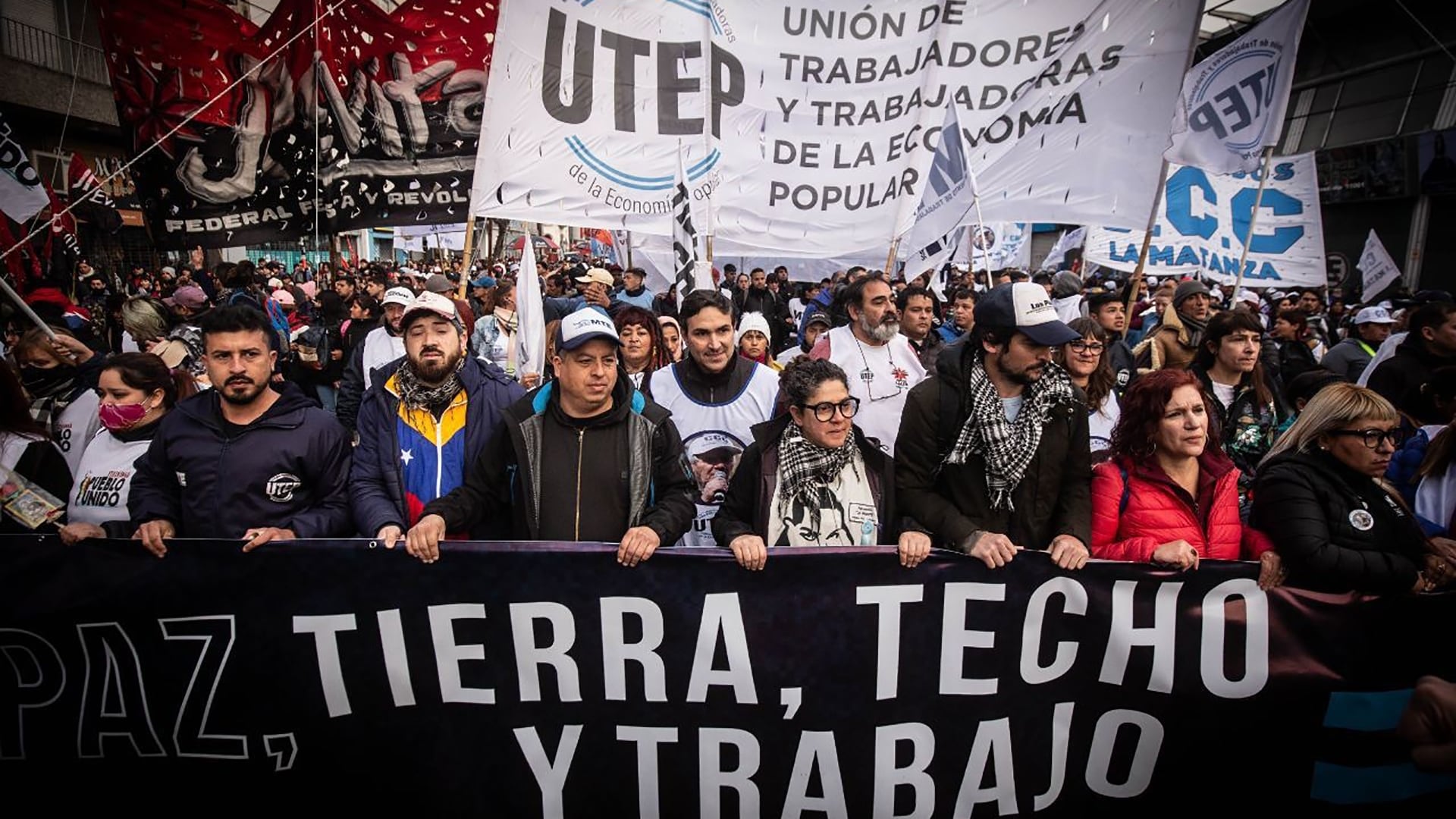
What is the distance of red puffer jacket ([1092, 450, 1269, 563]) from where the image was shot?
2.68 m

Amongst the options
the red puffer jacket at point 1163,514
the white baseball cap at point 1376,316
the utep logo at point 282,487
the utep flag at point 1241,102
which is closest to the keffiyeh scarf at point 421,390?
the utep logo at point 282,487

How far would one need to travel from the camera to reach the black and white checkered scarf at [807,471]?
2746mm

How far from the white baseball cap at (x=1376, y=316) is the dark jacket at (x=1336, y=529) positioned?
5.53 m

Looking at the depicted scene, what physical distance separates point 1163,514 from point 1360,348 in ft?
16.8

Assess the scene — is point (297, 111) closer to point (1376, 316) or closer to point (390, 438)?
point (390, 438)

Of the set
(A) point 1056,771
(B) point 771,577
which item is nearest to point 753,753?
(B) point 771,577

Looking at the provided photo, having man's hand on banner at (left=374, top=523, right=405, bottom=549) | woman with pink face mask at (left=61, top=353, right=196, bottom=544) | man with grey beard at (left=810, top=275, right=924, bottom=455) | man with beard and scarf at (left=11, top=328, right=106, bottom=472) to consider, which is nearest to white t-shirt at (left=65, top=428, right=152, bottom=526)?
woman with pink face mask at (left=61, top=353, right=196, bottom=544)

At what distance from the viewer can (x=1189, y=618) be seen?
253 cm

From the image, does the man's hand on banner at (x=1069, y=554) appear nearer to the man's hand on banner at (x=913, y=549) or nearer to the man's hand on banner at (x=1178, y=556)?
the man's hand on banner at (x=1178, y=556)

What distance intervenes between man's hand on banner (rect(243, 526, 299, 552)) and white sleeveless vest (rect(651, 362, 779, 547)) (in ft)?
5.28

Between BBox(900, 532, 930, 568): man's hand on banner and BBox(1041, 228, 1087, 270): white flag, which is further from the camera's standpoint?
BBox(1041, 228, 1087, 270): white flag

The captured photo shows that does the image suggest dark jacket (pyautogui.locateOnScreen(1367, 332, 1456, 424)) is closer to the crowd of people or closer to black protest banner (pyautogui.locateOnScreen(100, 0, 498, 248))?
the crowd of people

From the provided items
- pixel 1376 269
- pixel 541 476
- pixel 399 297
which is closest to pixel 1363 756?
pixel 541 476

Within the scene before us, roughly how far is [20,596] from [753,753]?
2577 mm
